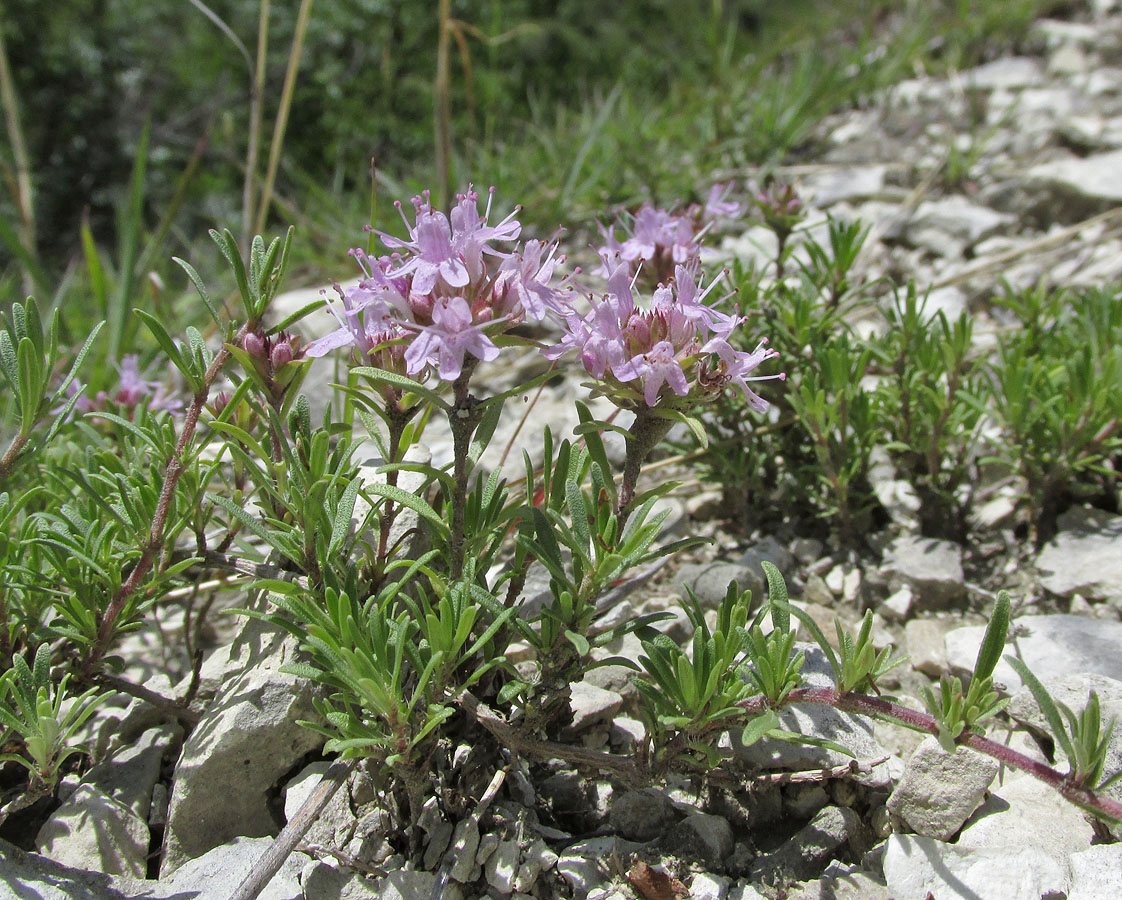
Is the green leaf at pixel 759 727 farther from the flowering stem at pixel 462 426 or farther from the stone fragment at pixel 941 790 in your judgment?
the flowering stem at pixel 462 426

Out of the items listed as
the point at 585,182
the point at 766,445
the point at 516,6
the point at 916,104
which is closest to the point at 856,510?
the point at 766,445

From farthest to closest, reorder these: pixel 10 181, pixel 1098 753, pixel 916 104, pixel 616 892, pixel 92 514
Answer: pixel 916 104
pixel 10 181
pixel 92 514
pixel 616 892
pixel 1098 753

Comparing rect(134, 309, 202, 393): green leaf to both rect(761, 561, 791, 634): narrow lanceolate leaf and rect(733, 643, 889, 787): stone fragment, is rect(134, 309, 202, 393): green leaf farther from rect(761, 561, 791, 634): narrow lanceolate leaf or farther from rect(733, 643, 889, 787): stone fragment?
rect(733, 643, 889, 787): stone fragment

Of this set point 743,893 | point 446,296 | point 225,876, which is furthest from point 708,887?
point 446,296

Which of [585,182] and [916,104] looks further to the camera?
[916,104]

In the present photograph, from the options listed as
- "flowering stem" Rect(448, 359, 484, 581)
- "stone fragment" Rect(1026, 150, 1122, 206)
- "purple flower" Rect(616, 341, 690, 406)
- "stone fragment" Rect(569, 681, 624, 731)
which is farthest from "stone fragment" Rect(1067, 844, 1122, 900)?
"stone fragment" Rect(1026, 150, 1122, 206)

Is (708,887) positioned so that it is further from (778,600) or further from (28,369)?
(28,369)

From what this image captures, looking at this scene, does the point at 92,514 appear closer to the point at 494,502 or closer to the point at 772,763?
the point at 494,502
